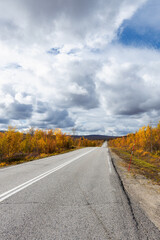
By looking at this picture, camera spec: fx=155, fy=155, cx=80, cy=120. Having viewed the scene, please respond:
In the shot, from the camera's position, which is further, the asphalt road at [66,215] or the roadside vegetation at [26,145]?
the roadside vegetation at [26,145]

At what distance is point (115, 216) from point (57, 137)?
46.7 m

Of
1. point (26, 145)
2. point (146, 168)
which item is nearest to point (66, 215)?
point (146, 168)

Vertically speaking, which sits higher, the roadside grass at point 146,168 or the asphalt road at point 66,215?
the asphalt road at point 66,215

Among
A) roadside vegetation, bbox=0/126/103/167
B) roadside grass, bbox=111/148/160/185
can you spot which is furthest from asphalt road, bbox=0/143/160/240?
roadside vegetation, bbox=0/126/103/167

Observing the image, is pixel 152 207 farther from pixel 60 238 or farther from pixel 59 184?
pixel 59 184

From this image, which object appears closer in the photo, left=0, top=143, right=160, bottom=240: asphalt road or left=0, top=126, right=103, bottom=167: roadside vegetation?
left=0, top=143, right=160, bottom=240: asphalt road

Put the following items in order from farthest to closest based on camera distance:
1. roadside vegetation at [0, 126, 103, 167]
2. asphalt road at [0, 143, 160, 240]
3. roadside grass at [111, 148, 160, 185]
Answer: roadside vegetation at [0, 126, 103, 167], roadside grass at [111, 148, 160, 185], asphalt road at [0, 143, 160, 240]

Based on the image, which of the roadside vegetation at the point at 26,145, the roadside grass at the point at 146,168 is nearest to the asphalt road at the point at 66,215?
the roadside grass at the point at 146,168

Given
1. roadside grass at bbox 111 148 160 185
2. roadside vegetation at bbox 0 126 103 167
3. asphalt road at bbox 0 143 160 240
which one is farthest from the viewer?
roadside vegetation at bbox 0 126 103 167

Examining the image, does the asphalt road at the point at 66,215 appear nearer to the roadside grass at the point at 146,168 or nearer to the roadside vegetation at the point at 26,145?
the roadside grass at the point at 146,168

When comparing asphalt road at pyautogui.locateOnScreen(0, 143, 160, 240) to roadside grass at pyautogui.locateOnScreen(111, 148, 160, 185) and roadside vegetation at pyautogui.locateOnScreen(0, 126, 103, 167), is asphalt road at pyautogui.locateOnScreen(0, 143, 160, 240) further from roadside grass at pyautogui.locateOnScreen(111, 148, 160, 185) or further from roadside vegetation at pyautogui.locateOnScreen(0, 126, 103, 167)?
roadside vegetation at pyautogui.locateOnScreen(0, 126, 103, 167)

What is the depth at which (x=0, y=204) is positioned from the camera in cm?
390

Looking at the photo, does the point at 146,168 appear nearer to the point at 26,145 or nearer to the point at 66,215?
the point at 66,215

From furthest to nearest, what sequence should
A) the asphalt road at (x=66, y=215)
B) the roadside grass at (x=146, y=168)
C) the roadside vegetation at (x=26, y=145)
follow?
the roadside vegetation at (x=26, y=145) < the roadside grass at (x=146, y=168) < the asphalt road at (x=66, y=215)
